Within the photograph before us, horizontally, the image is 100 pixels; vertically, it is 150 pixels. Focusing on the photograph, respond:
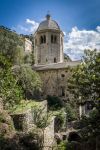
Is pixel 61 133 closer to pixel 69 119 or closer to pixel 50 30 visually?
pixel 69 119

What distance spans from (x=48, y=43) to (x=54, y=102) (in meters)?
19.8

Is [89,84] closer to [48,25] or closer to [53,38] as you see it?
[53,38]

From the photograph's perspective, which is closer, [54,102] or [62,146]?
[62,146]

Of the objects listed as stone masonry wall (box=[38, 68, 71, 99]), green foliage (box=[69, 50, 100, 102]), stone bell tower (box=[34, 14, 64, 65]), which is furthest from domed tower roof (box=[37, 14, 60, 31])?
green foliage (box=[69, 50, 100, 102])

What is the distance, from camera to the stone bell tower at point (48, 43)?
72.9 meters

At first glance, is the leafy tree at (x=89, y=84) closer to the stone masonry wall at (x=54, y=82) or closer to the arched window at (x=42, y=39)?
the stone masonry wall at (x=54, y=82)

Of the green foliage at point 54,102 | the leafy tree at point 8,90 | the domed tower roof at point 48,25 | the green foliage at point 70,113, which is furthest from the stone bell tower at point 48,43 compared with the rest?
the leafy tree at point 8,90

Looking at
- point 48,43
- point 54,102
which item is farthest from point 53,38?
point 54,102

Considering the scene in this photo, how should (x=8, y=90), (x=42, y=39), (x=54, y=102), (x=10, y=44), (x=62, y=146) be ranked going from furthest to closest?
1. (x=42, y=39)
2. (x=10, y=44)
3. (x=54, y=102)
4. (x=8, y=90)
5. (x=62, y=146)

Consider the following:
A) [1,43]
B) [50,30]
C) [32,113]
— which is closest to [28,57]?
[50,30]

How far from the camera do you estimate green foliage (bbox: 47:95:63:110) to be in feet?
178

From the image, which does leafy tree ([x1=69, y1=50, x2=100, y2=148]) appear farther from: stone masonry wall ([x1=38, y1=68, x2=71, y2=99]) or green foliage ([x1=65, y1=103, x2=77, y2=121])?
stone masonry wall ([x1=38, y1=68, x2=71, y2=99])

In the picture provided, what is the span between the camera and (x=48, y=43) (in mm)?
72688

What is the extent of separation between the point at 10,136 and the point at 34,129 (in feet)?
14.9
